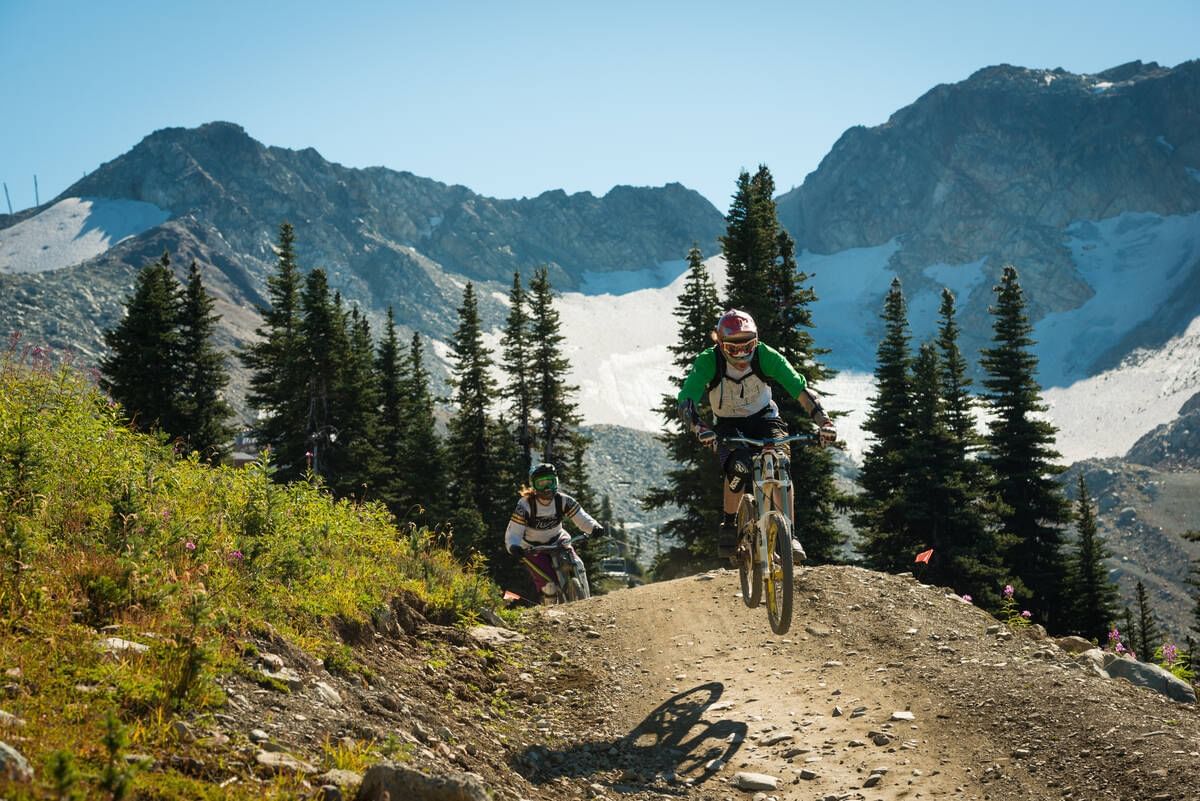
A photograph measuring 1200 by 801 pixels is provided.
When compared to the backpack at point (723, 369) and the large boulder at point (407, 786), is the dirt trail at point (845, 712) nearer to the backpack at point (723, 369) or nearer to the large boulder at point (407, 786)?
the large boulder at point (407, 786)

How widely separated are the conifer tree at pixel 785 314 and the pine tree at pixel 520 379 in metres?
17.5

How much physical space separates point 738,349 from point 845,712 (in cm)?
392

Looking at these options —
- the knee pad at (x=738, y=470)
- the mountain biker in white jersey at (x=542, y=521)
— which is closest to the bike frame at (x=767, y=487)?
the knee pad at (x=738, y=470)

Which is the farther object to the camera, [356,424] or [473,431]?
[473,431]

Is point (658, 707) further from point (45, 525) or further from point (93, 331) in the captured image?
point (93, 331)

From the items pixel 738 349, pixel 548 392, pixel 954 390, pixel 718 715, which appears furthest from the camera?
pixel 548 392

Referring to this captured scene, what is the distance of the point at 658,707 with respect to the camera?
31.7ft

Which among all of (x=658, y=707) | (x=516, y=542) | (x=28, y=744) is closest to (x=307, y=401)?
(x=516, y=542)

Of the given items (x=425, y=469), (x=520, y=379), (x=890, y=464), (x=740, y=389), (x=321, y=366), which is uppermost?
(x=321, y=366)

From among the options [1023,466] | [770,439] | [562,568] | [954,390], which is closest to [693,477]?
[954,390]

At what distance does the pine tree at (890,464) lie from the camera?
38.8 metres

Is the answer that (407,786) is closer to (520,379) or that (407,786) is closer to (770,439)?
(770,439)

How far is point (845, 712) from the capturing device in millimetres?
9008

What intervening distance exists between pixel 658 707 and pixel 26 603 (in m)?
5.99
